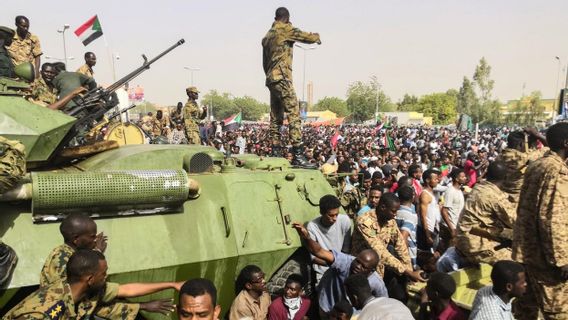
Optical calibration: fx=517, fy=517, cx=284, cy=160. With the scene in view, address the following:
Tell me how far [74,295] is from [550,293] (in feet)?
11.4

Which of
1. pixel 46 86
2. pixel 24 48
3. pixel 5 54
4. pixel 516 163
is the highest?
pixel 24 48

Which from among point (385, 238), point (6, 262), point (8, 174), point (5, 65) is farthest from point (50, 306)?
point (5, 65)

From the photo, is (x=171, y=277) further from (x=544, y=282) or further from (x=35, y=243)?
(x=544, y=282)

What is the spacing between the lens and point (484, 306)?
380cm

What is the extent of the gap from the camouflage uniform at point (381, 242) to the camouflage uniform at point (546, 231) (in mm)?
1252

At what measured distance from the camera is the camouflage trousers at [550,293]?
155 inches

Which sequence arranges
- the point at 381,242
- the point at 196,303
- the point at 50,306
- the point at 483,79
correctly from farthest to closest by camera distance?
1. the point at 483,79
2. the point at 381,242
3. the point at 50,306
4. the point at 196,303

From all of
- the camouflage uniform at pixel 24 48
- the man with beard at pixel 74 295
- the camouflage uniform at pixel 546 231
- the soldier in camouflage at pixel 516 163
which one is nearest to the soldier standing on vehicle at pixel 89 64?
the camouflage uniform at pixel 24 48

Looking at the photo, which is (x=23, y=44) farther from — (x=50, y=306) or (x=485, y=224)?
(x=485, y=224)

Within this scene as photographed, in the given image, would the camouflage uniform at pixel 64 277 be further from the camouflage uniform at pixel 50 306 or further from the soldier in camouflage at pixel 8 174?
the soldier in camouflage at pixel 8 174

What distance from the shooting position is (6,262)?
157 inches

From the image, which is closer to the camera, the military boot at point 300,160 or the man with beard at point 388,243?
the man with beard at point 388,243

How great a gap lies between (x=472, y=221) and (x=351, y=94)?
292ft

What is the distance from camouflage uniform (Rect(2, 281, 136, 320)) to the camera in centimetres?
303
